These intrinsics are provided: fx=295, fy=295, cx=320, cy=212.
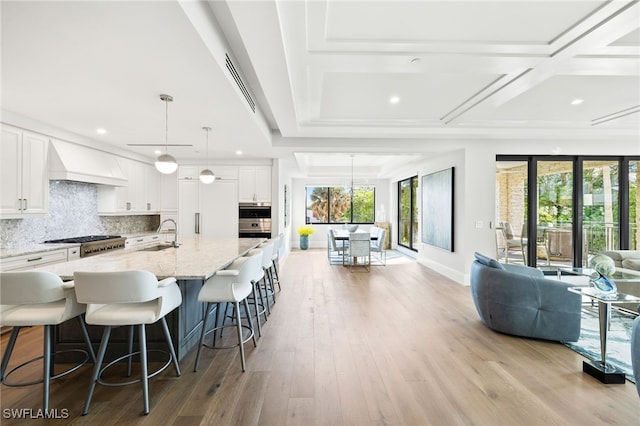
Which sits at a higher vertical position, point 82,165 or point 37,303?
point 82,165

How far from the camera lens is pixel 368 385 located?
2.25 meters

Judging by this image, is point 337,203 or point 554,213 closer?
point 554,213

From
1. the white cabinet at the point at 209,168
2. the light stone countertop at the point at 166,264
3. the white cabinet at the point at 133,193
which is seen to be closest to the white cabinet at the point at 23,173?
the white cabinet at the point at 133,193

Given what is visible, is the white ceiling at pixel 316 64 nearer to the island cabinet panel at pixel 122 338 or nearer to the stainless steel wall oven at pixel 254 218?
the island cabinet panel at pixel 122 338

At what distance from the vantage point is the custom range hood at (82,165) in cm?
411

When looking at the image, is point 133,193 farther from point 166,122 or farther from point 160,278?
point 160,278

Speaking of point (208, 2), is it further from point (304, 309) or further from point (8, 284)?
point (304, 309)

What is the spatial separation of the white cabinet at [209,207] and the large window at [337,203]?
4.30 m

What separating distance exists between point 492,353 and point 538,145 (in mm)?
4303

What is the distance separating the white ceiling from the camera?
1.96m

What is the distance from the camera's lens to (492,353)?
108 inches
